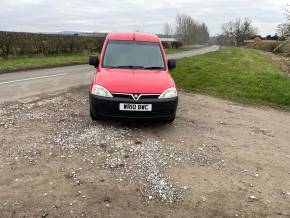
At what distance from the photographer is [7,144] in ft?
20.5

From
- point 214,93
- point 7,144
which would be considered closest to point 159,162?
point 7,144

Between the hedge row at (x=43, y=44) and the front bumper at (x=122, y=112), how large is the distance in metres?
20.1

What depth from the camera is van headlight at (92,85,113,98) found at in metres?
7.13

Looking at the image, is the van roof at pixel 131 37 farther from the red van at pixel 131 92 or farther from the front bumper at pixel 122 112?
the front bumper at pixel 122 112

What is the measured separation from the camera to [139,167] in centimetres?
546

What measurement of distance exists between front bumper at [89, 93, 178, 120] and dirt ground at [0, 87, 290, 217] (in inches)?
12.4

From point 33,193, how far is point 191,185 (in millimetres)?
2079

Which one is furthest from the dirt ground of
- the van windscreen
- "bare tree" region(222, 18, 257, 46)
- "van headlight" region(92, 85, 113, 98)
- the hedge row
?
"bare tree" region(222, 18, 257, 46)

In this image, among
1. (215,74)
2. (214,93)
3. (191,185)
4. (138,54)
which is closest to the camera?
(191,185)

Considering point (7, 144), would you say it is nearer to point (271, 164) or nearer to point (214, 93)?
point (271, 164)

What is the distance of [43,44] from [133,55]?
892 inches

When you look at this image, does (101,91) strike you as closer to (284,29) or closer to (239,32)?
(284,29)

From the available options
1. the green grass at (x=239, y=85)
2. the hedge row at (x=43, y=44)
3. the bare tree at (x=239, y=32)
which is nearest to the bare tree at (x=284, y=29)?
the green grass at (x=239, y=85)

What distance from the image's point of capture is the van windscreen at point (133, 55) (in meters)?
8.25
